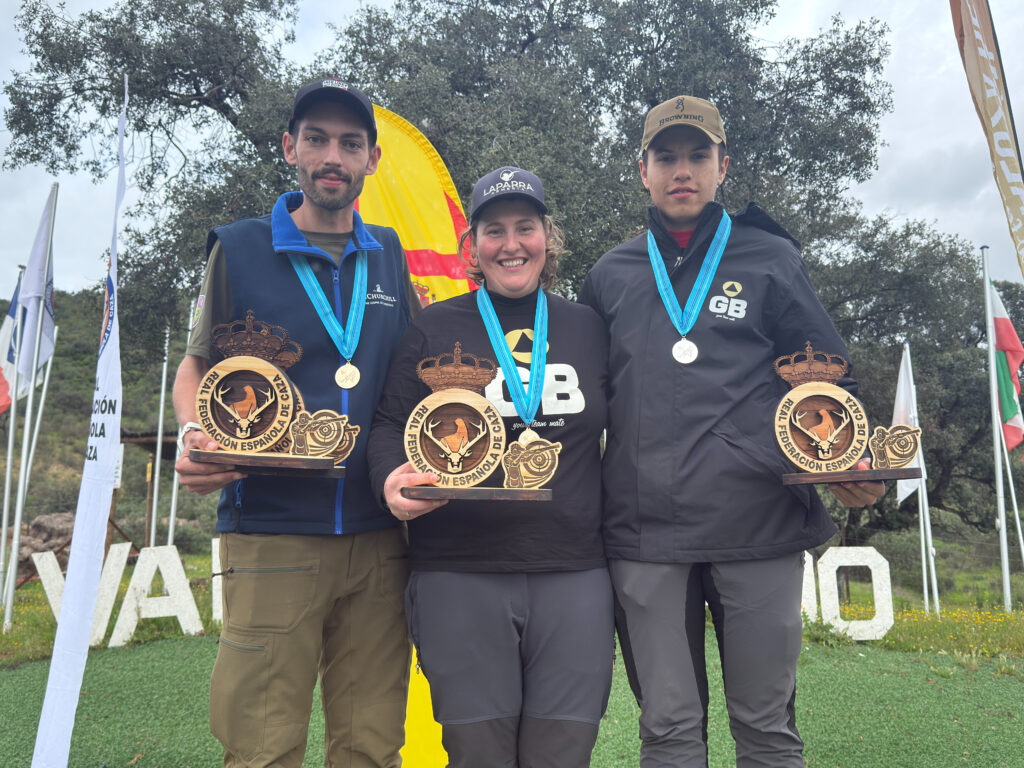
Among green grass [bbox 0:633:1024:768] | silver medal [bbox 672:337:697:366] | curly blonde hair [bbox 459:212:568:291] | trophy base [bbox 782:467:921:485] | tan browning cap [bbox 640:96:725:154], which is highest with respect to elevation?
tan browning cap [bbox 640:96:725:154]

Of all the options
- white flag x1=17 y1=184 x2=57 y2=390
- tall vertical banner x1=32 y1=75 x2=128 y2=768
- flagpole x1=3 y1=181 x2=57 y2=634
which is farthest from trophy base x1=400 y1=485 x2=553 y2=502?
white flag x1=17 y1=184 x2=57 y2=390

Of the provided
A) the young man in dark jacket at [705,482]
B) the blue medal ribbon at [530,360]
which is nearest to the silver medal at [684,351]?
the young man in dark jacket at [705,482]

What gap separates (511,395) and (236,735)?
1.34 metres

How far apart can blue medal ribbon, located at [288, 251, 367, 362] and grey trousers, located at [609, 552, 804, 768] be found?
44.9 inches

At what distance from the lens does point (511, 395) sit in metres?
2.29

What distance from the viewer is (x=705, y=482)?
7.34 feet

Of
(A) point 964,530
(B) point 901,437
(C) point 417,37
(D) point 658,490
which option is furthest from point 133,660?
(A) point 964,530

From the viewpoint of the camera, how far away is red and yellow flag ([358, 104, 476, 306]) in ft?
16.2

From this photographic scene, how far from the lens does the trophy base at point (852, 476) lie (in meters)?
2.18

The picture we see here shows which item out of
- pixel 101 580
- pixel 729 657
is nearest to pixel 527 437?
pixel 729 657

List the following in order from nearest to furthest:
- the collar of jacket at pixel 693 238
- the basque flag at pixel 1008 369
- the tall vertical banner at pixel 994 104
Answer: the collar of jacket at pixel 693 238, the tall vertical banner at pixel 994 104, the basque flag at pixel 1008 369

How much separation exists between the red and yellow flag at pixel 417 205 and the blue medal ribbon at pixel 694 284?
8.58 ft

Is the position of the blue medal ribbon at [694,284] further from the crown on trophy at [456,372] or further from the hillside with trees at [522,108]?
the hillside with trees at [522,108]

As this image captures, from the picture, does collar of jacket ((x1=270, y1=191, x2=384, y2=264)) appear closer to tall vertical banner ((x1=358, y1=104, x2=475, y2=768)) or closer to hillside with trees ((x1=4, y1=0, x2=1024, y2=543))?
tall vertical banner ((x1=358, y1=104, x2=475, y2=768))
